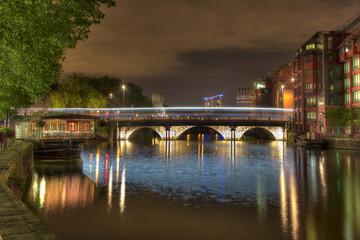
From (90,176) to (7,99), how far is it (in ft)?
38.1

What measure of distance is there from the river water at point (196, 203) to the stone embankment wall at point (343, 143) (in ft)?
85.0

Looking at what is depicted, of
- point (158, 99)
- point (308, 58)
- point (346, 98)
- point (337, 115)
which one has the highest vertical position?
point (158, 99)

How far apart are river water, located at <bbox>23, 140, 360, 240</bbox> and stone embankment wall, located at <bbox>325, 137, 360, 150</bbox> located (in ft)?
85.0

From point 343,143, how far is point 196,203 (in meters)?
47.5

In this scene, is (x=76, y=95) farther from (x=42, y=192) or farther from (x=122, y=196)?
(x=122, y=196)

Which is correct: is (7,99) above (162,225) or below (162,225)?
above

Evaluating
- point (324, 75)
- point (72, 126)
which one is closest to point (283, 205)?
point (72, 126)

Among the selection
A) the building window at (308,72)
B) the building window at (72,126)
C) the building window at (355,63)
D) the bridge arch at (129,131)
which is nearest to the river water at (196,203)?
the building window at (72,126)

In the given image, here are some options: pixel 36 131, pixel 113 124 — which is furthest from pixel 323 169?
pixel 113 124

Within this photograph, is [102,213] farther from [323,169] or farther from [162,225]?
[323,169]

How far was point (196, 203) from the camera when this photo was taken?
1878 cm

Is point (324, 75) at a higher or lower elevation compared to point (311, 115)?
higher

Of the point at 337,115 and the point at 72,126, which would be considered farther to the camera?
the point at 337,115

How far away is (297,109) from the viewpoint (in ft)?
287
